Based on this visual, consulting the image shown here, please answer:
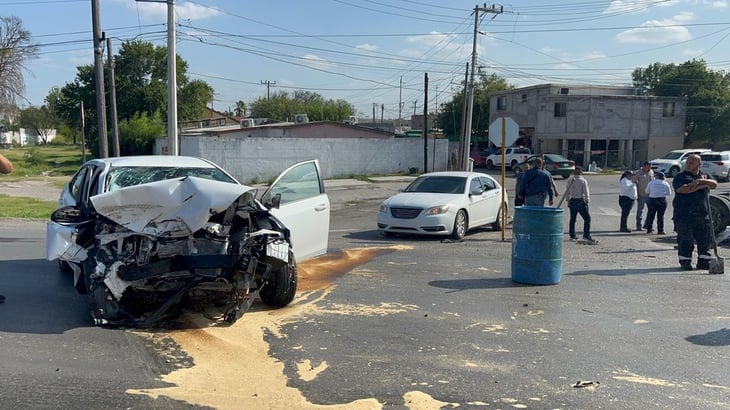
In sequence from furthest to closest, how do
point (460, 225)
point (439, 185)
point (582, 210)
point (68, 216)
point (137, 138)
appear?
point (137, 138) → point (439, 185) → point (582, 210) → point (460, 225) → point (68, 216)

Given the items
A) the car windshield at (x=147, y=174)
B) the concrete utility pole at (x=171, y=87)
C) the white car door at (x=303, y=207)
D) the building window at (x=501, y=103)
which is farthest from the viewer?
the building window at (x=501, y=103)

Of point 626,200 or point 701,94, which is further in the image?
point 701,94

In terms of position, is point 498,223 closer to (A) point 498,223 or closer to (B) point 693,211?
(A) point 498,223

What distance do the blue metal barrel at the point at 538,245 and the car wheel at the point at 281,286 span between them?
3251 mm

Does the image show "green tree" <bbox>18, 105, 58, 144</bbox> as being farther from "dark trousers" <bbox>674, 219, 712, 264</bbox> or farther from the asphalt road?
"dark trousers" <bbox>674, 219, 712, 264</bbox>

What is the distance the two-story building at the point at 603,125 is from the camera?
1953 inches

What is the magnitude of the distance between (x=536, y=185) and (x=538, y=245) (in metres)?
4.89

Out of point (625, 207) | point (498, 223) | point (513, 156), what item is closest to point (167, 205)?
point (498, 223)

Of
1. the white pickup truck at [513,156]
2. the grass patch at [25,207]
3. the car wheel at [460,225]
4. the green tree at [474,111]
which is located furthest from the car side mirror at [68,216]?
the green tree at [474,111]

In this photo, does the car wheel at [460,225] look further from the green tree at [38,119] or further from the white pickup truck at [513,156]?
the green tree at [38,119]

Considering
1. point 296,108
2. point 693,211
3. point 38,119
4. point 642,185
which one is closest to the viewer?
point 693,211

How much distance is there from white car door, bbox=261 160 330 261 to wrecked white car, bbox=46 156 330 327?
0.64 metres

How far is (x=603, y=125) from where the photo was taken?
49906mm

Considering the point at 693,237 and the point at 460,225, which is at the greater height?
the point at 693,237
